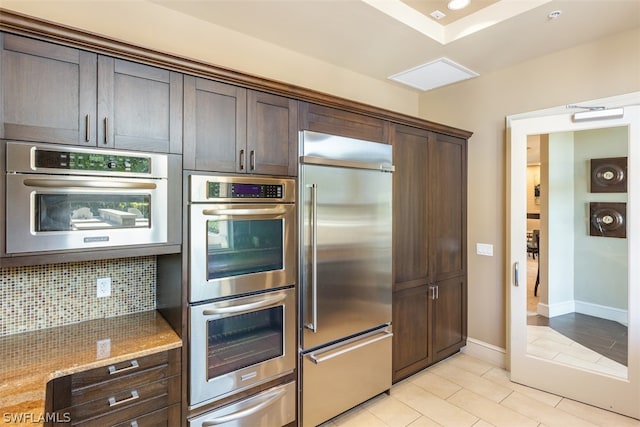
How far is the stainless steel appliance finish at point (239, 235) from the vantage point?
73.4 inches

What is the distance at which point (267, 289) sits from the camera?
2.12m

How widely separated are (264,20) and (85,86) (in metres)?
1.45

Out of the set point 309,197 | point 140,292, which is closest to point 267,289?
point 309,197

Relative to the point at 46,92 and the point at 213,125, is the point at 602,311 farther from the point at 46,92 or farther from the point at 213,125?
the point at 46,92

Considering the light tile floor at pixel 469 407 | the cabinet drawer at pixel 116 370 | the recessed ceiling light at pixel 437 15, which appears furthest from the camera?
the recessed ceiling light at pixel 437 15

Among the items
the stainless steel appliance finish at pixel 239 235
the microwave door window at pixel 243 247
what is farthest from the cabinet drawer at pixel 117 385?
the microwave door window at pixel 243 247

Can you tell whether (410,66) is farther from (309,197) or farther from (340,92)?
(309,197)

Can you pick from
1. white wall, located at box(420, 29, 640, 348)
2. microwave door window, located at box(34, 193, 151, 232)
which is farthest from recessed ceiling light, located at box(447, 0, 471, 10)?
microwave door window, located at box(34, 193, 151, 232)

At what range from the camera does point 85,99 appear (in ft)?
5.21

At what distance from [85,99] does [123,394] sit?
144 cm

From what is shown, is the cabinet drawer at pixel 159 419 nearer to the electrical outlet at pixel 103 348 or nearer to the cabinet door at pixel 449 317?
the electrical outlet at pixel 103 348

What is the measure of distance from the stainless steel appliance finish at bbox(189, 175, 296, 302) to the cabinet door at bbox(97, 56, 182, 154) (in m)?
0.28

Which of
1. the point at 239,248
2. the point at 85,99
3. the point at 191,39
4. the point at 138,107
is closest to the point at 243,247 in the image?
the point at 239,248

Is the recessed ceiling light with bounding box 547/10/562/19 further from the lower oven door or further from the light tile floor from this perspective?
the light tile floor
